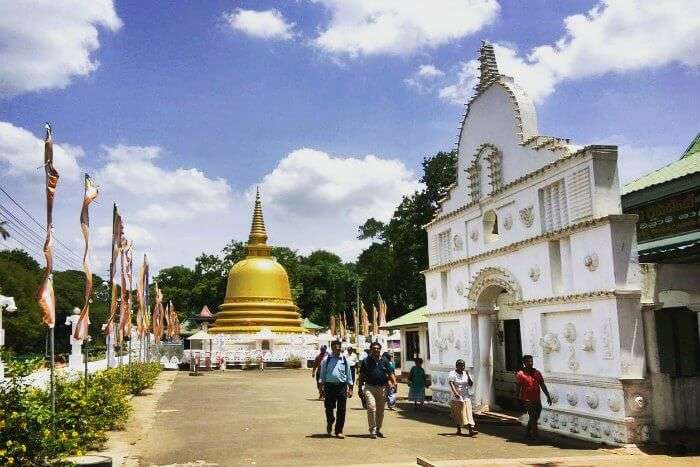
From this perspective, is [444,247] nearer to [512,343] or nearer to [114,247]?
[512,343]

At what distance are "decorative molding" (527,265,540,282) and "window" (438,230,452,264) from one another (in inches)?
165

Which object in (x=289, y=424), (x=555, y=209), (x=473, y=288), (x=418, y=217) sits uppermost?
(x=418, y=217)

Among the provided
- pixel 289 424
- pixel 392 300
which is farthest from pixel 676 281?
pixel 392 300

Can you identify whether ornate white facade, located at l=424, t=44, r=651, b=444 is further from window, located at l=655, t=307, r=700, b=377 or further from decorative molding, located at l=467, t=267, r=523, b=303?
window, located at l=655, t=307, r=700, b=377

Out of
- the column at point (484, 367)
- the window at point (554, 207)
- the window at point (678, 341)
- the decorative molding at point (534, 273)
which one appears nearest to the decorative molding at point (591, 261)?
the window at point (554, 207)

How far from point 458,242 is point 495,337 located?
9.23ft

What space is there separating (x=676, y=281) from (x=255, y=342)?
3224 cm

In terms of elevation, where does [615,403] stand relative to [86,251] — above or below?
below

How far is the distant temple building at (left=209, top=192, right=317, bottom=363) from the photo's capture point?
132ft

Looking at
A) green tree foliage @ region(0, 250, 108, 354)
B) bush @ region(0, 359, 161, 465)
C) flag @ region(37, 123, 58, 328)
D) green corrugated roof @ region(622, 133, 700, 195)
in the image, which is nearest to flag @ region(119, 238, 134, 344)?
bush @ region(0, 359, 161, 465)

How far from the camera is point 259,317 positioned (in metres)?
43.2

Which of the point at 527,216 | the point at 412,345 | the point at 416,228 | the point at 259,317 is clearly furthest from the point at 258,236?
the point at 527,216

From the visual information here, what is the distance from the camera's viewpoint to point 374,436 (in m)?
12.1

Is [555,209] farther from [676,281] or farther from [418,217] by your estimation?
[418,217]
